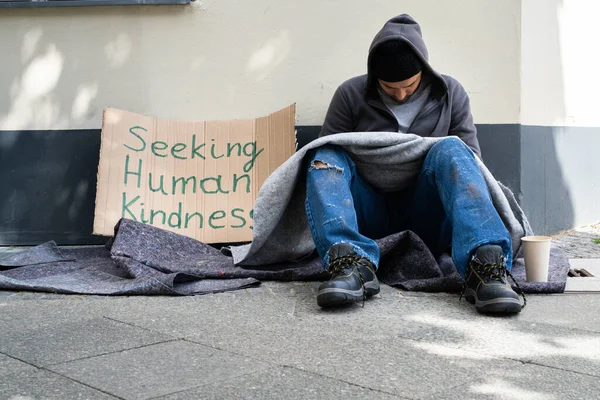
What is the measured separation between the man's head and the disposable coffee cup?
0.82 metres

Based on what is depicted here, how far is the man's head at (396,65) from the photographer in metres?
3.43

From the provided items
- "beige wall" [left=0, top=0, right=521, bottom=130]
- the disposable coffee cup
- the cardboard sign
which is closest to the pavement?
the disposable coffee cup

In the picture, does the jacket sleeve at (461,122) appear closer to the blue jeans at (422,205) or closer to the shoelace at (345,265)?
the blue jeans at (422,205)

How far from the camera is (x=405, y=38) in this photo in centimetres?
341

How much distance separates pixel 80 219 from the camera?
4.70m

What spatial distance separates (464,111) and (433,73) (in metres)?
0.26

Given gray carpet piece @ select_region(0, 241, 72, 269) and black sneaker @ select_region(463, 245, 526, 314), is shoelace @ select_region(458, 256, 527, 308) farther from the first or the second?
gray carpet piece @ select_region(0, 241, 72, 269)

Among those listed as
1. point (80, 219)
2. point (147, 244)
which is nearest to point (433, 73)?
point (147, 244)

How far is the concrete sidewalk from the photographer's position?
2035 millimetres

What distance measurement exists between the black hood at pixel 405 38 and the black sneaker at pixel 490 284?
940 millimetres

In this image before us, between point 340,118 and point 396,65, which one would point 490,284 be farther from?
point 340,118

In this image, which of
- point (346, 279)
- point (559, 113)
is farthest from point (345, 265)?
point (559, 113)

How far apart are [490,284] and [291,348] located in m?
0.82

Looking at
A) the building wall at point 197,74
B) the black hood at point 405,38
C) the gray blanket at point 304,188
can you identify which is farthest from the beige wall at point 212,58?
the gray blanket at point 304,188
